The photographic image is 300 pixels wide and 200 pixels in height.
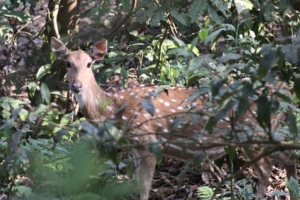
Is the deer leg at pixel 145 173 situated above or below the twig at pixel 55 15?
below

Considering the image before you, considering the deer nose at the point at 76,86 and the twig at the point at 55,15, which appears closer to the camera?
the deer nose at the point at 76,86

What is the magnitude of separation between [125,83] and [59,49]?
42.3 inches

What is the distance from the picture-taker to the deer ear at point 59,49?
6.20 m

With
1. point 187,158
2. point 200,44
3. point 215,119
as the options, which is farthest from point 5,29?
point 200,44

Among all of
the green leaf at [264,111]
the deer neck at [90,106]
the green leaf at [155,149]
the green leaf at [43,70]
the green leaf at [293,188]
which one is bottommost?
the green leaf at [293,188]

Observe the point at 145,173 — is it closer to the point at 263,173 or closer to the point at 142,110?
the point at 142,110

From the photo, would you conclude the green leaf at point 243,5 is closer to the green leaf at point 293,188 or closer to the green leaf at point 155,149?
the green leaf at point 293,188

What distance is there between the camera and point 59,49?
Answer: 6.21 m

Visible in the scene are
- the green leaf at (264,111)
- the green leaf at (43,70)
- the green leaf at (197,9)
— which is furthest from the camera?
the green leaf at (43,70)

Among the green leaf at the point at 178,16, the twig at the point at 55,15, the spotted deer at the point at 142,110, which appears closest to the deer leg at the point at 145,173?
the spotted deer at the point at 142,110

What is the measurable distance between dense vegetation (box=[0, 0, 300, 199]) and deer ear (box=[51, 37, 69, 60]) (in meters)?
0.37

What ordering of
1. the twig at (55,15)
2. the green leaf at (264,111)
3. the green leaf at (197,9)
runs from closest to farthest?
the green leaf at (264,111)
the green leaf at (197,9)
the twig at (55,15)

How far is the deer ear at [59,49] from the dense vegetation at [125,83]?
367mm

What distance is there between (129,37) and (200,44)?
321 cm
